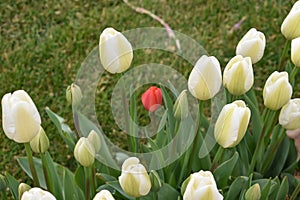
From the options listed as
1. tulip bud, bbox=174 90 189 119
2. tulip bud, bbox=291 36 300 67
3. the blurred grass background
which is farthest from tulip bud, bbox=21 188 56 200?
the blurred grass background

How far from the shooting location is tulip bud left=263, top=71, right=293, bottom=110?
113 centimetres

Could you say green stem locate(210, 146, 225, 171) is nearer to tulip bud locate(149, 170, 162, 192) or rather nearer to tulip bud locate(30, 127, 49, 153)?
tulip bud locate(149, 170, 162, 192)

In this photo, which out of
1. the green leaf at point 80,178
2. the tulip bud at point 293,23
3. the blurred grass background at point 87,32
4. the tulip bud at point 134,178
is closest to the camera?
the tulip bud at point 134,178

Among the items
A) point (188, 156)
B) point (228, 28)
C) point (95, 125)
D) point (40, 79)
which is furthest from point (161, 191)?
point (228, 28)

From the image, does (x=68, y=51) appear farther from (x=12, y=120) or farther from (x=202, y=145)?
(x=12, y=120)

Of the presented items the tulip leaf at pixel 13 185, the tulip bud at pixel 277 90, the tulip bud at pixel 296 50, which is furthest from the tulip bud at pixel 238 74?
the tulip leaf at pixel 13 185

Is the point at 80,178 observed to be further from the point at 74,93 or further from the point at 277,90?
the point at 277,90

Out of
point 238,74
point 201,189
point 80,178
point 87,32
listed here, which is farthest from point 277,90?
point 87,32

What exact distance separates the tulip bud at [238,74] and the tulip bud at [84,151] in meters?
0.29

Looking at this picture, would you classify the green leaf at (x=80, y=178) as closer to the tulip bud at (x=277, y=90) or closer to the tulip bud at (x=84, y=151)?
the tulip bud at (x=84, y=151)

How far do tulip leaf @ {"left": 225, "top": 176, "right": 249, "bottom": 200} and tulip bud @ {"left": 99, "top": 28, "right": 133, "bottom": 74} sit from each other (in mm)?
369

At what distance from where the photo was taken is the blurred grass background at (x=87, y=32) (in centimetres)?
218

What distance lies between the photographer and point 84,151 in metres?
1.15

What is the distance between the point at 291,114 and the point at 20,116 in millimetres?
533
